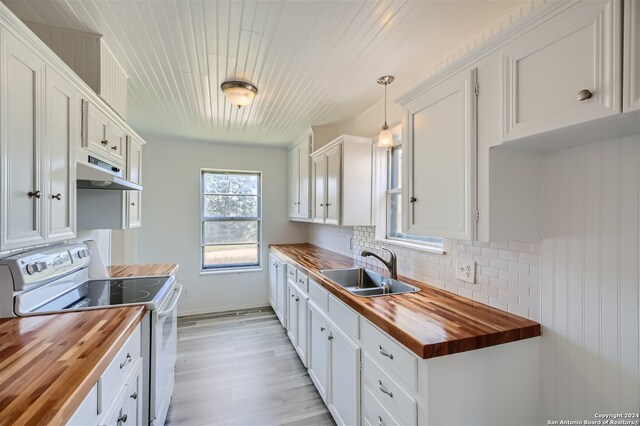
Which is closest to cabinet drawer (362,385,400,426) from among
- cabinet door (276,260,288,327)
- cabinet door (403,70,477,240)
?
cabinet door (403,70,477,240)

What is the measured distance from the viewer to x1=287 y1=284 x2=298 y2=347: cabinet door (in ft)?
8.95

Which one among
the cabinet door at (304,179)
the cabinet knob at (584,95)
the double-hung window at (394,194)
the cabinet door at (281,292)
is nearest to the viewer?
the cabinet knob at (584,95)

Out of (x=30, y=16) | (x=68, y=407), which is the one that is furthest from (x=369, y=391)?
(x=30, y=16)

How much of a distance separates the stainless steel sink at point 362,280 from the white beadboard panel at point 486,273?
0.19 m

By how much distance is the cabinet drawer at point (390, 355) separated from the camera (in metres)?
1.11

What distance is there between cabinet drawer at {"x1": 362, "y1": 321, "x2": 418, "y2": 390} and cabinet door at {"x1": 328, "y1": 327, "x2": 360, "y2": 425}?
15cm

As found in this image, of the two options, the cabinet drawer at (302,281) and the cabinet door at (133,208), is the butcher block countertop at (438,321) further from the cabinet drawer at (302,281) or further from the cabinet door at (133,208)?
the cabinet door at (133,208)

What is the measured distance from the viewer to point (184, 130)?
345 cm

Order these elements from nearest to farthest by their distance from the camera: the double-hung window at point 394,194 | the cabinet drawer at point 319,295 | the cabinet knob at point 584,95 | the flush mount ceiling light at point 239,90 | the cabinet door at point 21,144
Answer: the cabinet knob at point 584,95 < the cabinet door at point 21,144 < the cabinet drawer at point 319,295 < the flush mount ceiling light at point 239,90 < the double-hung window at point 394,194

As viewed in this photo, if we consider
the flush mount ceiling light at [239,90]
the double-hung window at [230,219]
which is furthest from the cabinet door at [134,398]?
the double-hung window at [230,219]

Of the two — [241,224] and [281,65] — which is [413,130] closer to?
[281,65]

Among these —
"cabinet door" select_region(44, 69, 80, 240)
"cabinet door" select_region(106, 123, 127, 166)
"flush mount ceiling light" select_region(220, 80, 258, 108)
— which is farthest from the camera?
"flush mount ceiling light" select_region(220, 80, 258, 108)

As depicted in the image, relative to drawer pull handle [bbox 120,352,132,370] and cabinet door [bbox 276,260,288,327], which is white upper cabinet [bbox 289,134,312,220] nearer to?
cabinet door [bbox 276,260,288,327]

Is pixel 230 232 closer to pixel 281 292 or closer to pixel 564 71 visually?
pixel 281 292
